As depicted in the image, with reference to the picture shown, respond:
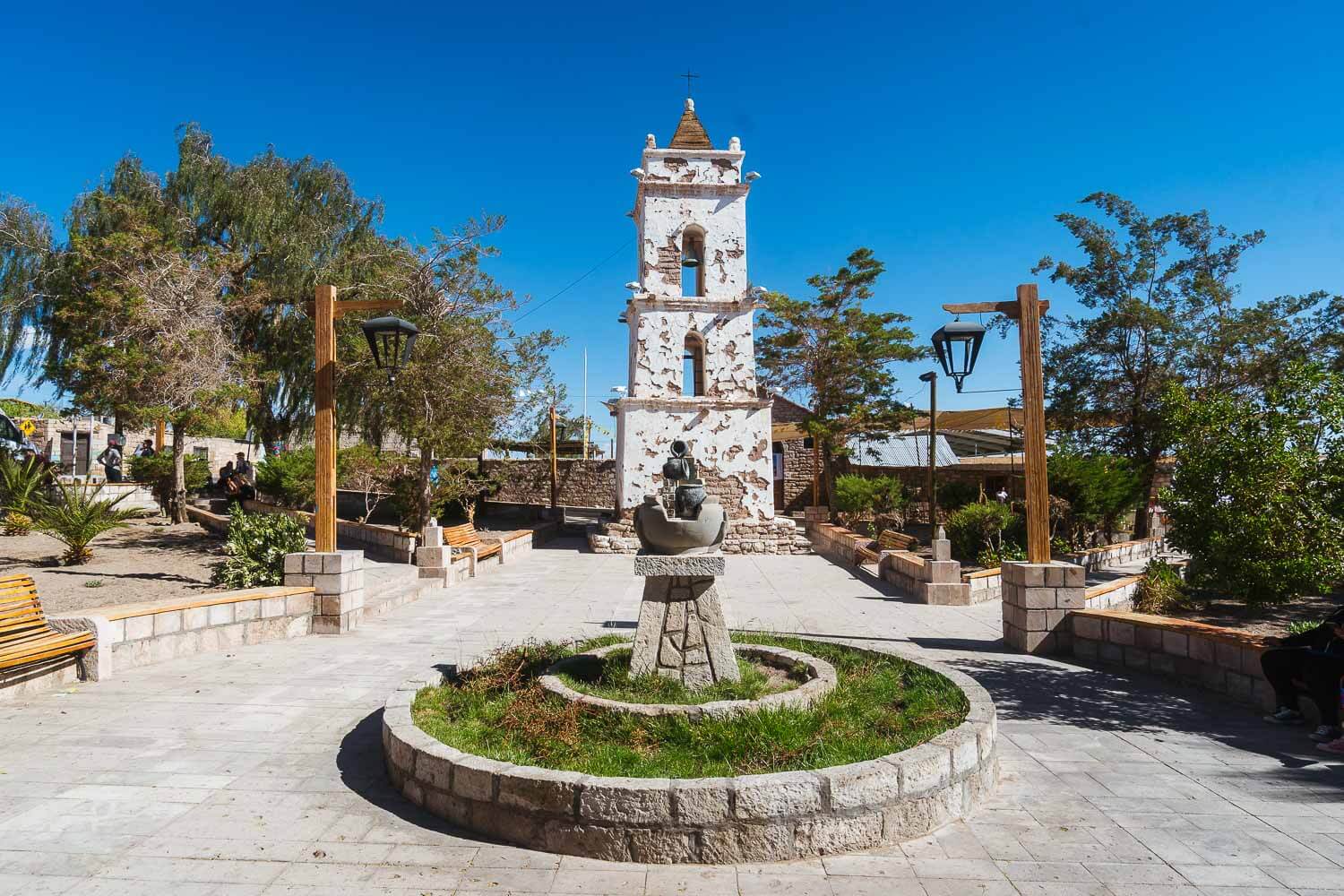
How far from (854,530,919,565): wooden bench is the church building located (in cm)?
308

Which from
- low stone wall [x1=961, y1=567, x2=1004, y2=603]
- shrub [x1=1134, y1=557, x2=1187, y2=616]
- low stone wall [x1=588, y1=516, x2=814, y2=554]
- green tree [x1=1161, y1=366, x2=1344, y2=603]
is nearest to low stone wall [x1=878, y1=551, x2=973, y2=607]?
low stone wall [x1=961, y1=567, x2=1004, y2=603]

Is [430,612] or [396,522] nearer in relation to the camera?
[430,612]

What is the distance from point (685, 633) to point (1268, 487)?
6.02 metres

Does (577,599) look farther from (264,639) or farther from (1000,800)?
(1000,800)

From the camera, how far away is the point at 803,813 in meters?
3.44

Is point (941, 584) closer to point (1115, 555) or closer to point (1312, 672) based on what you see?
point (1312, 672)

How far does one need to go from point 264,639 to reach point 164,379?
29.1 ft

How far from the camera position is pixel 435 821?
12.5 feet

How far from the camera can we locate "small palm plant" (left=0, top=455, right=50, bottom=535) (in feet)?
40.3

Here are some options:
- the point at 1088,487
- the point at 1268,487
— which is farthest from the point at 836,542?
the point at 1268,487

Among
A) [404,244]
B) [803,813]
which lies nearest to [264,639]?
[803,813]

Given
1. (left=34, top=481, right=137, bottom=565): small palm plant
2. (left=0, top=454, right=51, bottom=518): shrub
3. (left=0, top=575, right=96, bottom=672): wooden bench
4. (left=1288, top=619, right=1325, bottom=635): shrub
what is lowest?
(left=1288, top=619, right=1325, bottom=635): shrub

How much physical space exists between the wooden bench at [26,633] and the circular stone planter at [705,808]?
3.76 meters

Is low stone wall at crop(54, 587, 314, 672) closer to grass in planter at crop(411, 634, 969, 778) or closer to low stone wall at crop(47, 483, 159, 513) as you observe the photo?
grass in planter at crop(411, 634, 969, 778)
